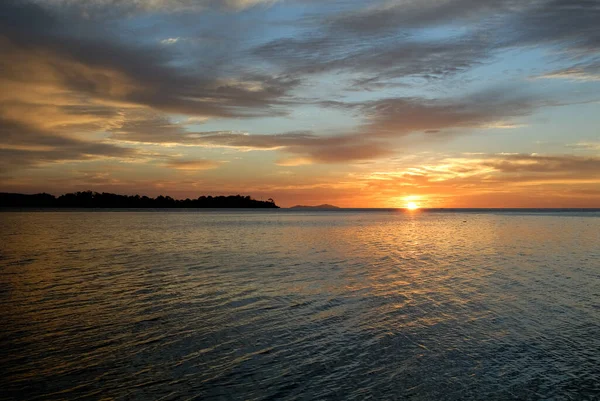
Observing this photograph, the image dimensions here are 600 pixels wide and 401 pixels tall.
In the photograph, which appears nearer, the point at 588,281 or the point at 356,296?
the point at 356,296

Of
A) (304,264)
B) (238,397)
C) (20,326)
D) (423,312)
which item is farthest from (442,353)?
(304,264)

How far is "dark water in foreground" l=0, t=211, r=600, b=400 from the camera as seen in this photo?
1247 centimetres

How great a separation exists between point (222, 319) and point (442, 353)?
936 cm

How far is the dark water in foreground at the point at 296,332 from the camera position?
12.5m

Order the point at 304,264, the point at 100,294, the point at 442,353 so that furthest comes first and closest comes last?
the point at 304,264, the point at 100,294, the point at 442,353

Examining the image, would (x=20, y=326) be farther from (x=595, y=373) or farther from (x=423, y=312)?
(x=595, y=373)

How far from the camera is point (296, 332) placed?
17516 millimetres

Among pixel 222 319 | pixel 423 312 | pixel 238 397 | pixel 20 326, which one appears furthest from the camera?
pixel 423 312

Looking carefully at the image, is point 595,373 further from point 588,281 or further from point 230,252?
point 230,252

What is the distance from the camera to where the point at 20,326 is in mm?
17828

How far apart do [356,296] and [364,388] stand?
40.5 feet

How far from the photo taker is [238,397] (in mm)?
11648

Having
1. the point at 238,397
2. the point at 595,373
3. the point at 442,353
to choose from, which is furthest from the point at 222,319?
the point at 595,373

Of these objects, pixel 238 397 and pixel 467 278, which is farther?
pixel 467 278
